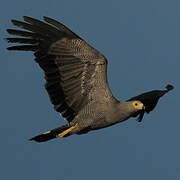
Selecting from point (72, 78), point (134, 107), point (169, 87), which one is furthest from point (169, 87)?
point (72, 78)

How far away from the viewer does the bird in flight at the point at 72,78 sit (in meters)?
12.8

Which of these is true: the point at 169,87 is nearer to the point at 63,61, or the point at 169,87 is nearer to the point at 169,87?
the point at 169,87

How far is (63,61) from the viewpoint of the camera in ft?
42.9

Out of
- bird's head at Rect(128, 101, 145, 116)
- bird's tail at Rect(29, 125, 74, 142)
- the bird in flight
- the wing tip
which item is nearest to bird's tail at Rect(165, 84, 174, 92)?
the wing tip

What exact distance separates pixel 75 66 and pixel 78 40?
607mm

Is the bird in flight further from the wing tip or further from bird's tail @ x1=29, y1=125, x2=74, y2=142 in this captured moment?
the wing tip

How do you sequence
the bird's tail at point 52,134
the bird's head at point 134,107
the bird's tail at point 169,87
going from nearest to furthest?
the bird's head at point 134,107 < the bird's tail at point 52,134 < the bird's tail at point 169,87

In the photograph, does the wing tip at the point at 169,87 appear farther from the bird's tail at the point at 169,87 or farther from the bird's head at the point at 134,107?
the bird's head at the point at 134,107

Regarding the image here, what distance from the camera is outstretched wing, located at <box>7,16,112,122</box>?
1289 cm

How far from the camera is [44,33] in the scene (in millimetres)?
13141

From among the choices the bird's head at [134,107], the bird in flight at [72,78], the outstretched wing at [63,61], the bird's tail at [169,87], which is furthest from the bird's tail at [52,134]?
the bird's tail at [169,87]

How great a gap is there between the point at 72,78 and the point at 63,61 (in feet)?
1.47

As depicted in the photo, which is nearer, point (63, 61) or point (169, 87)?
point (63, 61)

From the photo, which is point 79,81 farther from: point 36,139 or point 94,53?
point 36,139
